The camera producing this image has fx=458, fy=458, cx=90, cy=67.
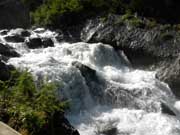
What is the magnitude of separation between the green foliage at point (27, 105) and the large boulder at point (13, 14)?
18.4 meters

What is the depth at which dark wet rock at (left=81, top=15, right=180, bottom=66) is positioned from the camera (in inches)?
758

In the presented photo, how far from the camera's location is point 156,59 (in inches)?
755

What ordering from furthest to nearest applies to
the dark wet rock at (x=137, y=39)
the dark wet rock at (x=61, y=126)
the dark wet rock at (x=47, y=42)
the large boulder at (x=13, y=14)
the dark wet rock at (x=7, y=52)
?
the large boulder at (x=13, y=14) < the dark wet rock at (x=47, y=42) < the dark wet rock at (x=137, y=39) < the dark wet rock at (x=7, y=52) < the dark wet rock at (x=61, y=126)

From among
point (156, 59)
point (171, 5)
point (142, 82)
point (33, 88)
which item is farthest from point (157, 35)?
point (33, 88)

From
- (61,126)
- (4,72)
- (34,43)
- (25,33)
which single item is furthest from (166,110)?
(25,33)

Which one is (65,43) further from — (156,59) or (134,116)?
(134,116)

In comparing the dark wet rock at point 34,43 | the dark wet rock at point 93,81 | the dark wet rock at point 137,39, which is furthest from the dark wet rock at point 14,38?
the dark wet rock at point 93,81

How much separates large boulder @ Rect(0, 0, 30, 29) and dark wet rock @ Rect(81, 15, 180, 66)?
22.6 ft

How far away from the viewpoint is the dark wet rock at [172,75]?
58.1 ft

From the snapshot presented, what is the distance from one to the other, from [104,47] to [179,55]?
3.18m

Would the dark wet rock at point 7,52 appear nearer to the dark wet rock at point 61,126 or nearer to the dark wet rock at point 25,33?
the dark wet rock at point 25,33

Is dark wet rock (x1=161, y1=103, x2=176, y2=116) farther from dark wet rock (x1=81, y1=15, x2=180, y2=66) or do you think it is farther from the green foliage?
the green foliage

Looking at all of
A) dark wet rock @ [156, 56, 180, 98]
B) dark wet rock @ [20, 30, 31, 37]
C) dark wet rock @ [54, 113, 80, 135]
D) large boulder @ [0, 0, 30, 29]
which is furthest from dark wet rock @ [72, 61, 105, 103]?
Result: large boulder @ [0, 0, 30, 29]

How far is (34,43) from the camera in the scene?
802 inches
